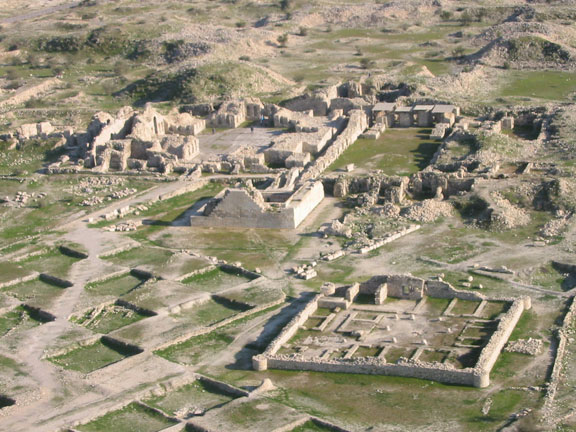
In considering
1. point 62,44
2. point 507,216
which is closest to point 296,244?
point 507,216

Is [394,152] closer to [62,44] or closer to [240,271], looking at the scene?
[240,271]

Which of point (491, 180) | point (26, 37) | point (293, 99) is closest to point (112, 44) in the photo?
point (26, 37)

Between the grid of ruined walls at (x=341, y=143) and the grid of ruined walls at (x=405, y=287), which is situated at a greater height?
the grid of ruined walls at (x=341, y=143)

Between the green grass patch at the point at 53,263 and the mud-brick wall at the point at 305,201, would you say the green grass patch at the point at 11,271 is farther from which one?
the mud-brick wall at the point at 305,201

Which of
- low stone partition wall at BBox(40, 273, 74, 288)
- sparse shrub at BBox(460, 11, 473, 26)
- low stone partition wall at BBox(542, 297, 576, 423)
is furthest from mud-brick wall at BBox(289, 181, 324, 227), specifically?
sparse shrub at BBox(460, 11, 473, 26)

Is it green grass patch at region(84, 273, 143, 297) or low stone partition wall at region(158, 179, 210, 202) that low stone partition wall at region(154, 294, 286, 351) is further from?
low stone partition wall at region(158, 179, 210, 202)

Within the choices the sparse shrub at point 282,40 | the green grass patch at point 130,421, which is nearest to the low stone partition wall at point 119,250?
the green grass patch at point 130,421
